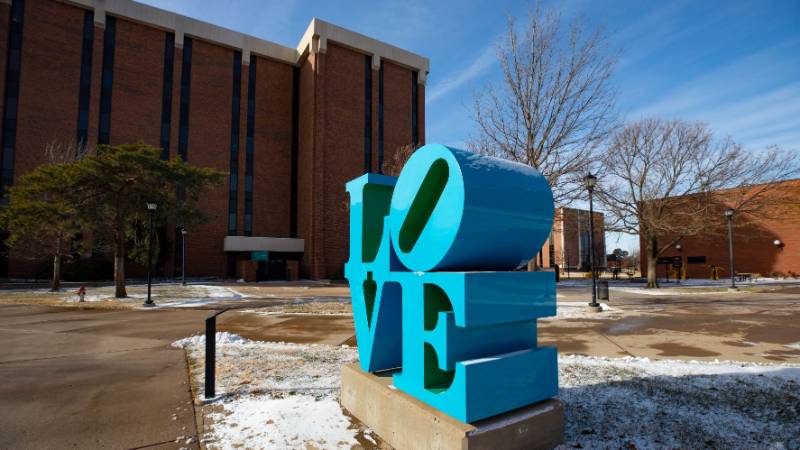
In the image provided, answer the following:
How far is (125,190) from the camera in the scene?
18.2 m

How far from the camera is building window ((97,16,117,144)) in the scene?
3497 cm

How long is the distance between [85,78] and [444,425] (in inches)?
1738

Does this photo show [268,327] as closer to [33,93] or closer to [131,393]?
[131,393]

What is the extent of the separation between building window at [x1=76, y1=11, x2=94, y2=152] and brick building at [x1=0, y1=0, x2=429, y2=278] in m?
0.09

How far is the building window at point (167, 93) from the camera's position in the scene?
122 ft

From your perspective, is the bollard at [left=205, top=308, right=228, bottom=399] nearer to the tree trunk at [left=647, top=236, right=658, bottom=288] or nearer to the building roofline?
the tree trunk at [left=647, top=236, right=658, bottom=288]

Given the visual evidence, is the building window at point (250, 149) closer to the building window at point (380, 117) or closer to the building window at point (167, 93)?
the building window at point (167, 93)

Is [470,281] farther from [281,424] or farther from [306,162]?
[306,162]

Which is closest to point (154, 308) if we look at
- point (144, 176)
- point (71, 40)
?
point (144, 176)

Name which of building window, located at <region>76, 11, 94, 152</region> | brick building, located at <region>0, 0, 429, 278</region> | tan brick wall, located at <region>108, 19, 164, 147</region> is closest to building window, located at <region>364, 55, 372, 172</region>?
brick building, located at <region>0, 0, 429, 278</region>

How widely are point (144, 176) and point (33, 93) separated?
2474 cm

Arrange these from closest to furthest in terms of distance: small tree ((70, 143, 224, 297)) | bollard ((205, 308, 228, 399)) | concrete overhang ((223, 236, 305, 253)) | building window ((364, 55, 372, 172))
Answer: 1. bollard ((205, 308, 228, 399))
2. small tree ((70, 143, 224, 297))
3. concrete overhang ((223, 236, 305, 253))
4. building window ((364, 55, 372, 172))

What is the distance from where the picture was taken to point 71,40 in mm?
34188

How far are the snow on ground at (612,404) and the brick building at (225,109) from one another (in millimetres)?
32309
